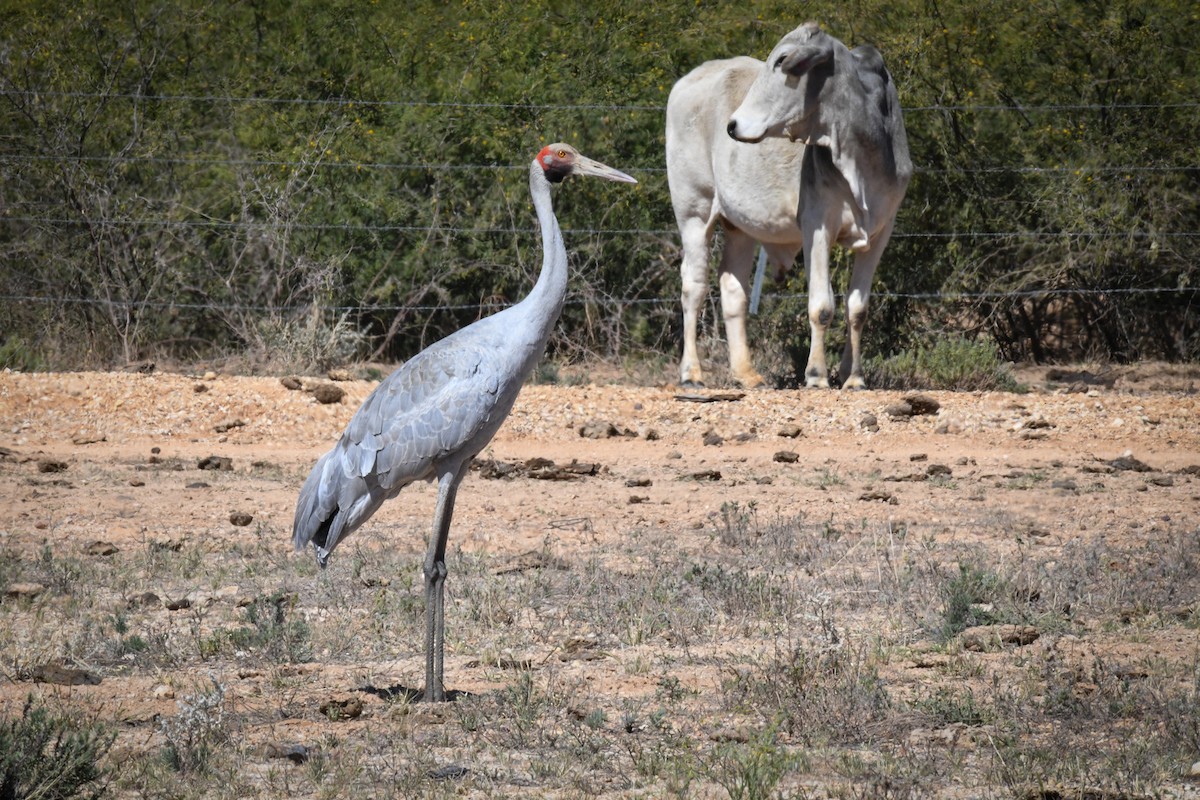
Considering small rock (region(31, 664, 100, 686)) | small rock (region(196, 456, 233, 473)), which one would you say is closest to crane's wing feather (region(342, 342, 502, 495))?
small rock (region(31, 664, 100, 686))

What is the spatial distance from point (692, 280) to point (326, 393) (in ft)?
12.0

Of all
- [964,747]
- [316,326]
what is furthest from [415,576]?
[316,326]

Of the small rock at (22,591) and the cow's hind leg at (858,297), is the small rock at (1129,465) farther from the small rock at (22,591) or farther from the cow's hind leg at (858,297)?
the small rock at (22,591)

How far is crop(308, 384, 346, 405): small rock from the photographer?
13125 millimetres

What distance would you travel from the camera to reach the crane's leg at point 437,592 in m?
5.90

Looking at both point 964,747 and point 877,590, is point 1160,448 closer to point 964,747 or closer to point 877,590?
point 877,590

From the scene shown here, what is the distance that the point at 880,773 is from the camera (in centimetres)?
500

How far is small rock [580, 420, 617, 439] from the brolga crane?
6192 millimetres

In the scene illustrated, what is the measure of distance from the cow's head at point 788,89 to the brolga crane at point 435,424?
23.2 feet

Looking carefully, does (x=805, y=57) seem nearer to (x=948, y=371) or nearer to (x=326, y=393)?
(x=948, y=371)

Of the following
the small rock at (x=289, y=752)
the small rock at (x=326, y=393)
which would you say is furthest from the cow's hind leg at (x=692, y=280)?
the small rock at (x=289, y=752)

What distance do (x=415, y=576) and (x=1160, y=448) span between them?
6.44 metres

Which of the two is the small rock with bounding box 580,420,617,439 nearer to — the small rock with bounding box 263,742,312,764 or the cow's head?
the cow's head

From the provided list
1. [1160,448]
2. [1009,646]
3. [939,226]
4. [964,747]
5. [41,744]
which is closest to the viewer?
[41,744]
